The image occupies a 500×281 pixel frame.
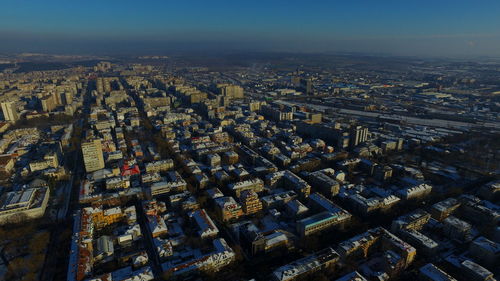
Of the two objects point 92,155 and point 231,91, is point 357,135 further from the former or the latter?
point 231,91

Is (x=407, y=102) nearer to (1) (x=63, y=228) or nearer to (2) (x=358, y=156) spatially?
(2) (x=358, y=156)

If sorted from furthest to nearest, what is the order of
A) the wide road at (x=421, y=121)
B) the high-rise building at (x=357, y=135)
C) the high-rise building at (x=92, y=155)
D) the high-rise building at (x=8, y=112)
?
1. the high-rise building at (x=8, y=112)
2. the wide road at (x=421, y=121)
3. the high-rise building at (x=357, y=135)
4. the high-rise building at (x=92, y=155)

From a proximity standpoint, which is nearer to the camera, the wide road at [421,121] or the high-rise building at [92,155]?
the high-rise building at [92,155]

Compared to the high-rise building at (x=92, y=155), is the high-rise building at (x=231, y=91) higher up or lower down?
higher up

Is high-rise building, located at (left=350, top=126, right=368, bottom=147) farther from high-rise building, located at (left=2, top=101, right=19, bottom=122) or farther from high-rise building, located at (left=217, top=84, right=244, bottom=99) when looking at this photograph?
high-rise building, located at (left=2, top=101, right=19, bottom=122)

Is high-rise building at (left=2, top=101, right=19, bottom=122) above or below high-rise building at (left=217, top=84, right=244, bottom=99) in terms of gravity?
below

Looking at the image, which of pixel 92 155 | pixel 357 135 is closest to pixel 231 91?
pixel 357 135

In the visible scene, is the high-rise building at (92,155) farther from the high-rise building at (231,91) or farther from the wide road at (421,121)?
the high-rise building at (231,91)

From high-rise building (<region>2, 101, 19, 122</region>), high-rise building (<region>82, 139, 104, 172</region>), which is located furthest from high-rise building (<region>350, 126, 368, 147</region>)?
high-rise building (<region>2, 101, 19, 122</region>)

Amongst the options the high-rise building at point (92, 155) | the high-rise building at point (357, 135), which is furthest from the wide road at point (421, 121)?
the high-rise building at point (92, 155)
